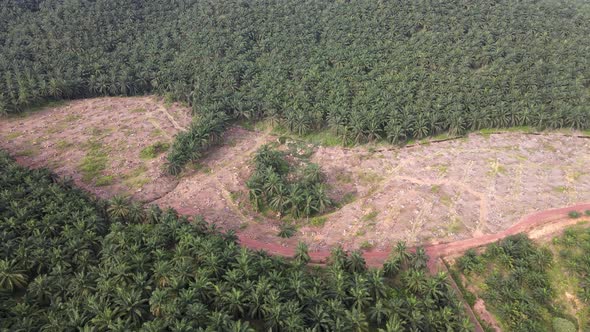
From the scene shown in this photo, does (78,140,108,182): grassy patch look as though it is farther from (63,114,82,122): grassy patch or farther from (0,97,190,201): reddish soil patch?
(63,114,82,122): grassy patch

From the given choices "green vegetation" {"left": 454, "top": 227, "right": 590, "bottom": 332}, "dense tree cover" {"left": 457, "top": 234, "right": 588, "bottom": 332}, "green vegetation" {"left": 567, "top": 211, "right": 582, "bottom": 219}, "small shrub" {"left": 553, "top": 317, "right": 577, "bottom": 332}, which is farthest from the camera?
"green vegetation" {"left": 567, "top": 211, "right": 582, "bottom": 219}

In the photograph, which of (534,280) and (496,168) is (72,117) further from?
(534,280)

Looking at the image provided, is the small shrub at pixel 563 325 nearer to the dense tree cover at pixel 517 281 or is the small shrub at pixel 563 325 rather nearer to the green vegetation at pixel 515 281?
the dense tree cover at pixel 517 281

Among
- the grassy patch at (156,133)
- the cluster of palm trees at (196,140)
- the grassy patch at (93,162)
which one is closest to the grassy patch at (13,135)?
the grassy patch at (93,162)

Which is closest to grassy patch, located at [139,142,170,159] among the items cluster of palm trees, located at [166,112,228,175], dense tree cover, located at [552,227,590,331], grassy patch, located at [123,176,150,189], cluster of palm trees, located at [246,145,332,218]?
cluster of palm trees, located at [166,112,228,175]

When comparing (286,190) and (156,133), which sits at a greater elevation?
(286,190)

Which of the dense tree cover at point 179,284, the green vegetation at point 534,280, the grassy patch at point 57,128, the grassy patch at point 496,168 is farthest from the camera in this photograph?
the grassy patch at point 57,128

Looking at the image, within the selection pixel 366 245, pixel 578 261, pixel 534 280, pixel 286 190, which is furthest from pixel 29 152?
pixel 578 261
